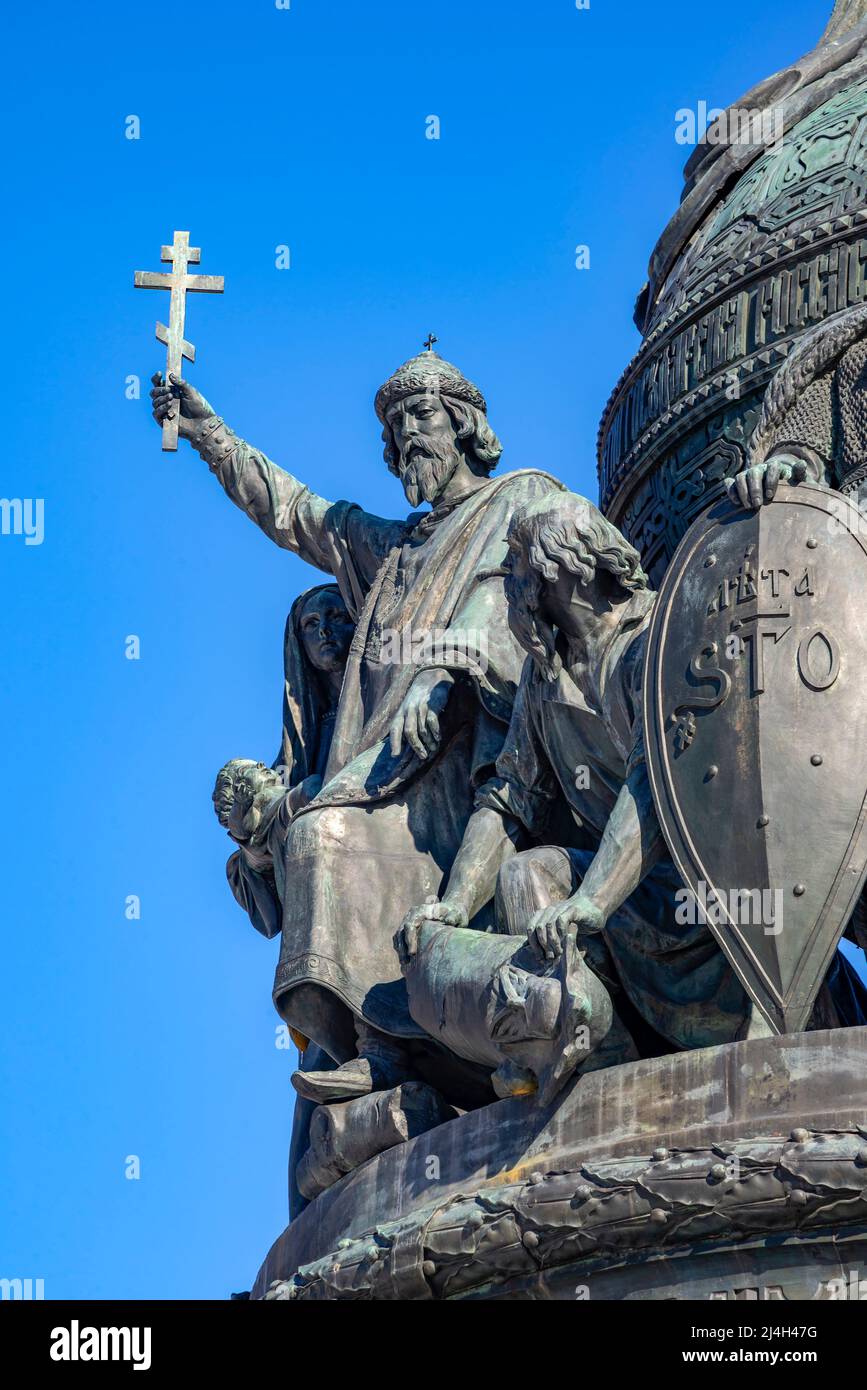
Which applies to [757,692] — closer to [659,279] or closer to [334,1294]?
[334,1294]

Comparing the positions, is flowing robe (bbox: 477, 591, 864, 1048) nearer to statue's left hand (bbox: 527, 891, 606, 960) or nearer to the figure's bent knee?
the figure's bent knee

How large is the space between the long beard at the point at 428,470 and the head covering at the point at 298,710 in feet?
3.30

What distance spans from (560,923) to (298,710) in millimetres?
4361

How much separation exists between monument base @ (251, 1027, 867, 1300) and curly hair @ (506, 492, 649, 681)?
2.43m

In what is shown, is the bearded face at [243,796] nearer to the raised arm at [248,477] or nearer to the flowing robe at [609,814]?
the raised arm at [248,477]

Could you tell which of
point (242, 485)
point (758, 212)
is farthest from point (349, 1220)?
point (758, 212)

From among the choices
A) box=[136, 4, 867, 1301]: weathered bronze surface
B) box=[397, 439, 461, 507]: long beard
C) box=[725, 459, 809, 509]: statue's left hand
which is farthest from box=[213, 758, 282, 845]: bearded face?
box=[725, 459, 809, 509]: statue's left hand

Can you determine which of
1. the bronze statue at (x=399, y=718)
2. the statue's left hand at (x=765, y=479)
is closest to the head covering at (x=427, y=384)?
the bronze statue at (x=399, y=718)

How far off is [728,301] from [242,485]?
3120 mm

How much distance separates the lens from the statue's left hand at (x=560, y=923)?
14.7 metres

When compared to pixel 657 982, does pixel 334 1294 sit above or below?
below

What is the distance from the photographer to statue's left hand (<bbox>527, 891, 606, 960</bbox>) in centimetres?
1473
